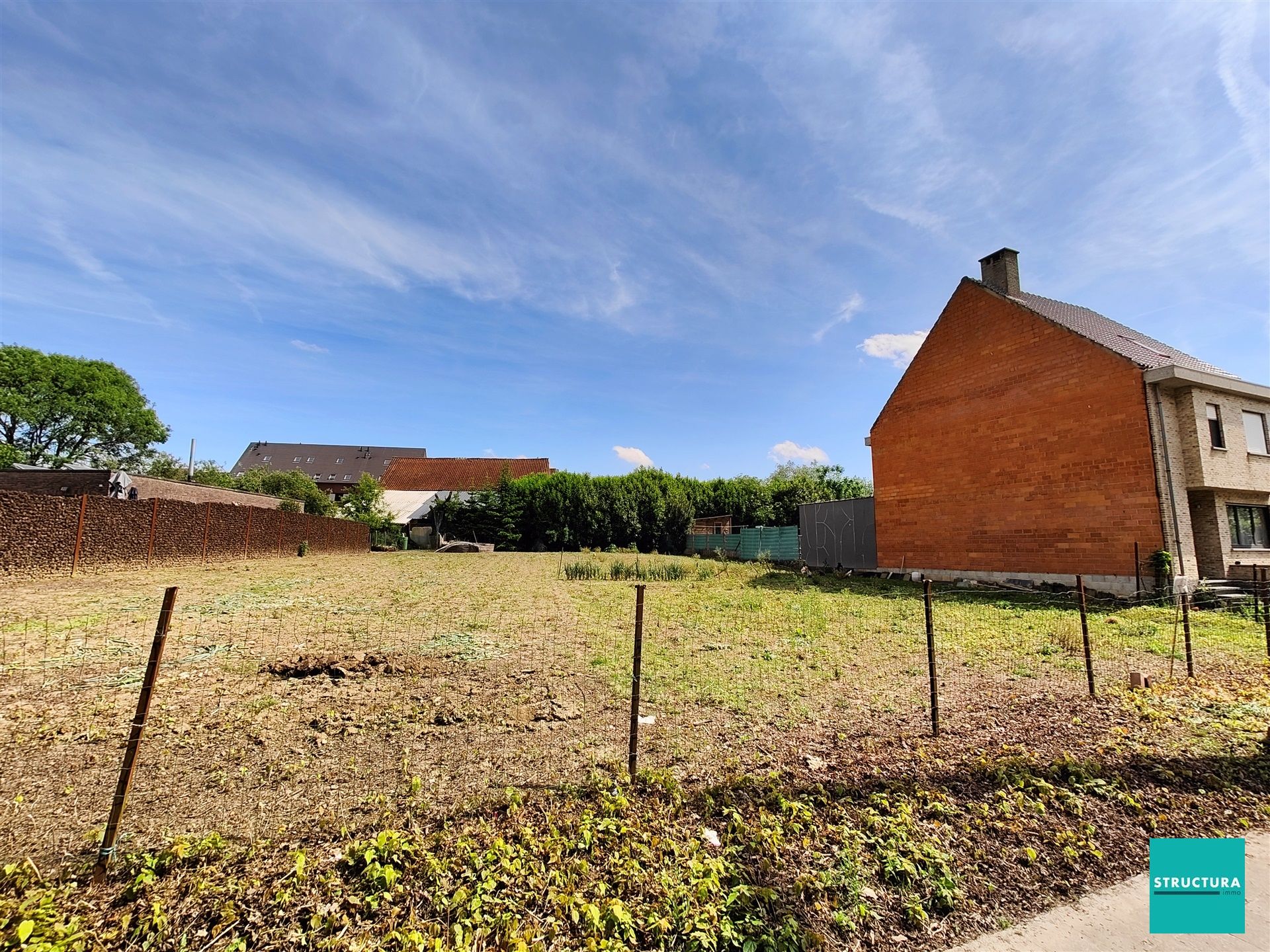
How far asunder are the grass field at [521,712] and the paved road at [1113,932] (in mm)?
321

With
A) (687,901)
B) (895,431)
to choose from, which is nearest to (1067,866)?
(687,901)

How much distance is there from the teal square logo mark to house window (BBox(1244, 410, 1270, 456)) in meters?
17.1

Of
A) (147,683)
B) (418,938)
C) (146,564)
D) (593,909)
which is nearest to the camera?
(418,938)

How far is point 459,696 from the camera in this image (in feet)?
17.4

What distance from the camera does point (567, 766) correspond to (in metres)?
3.91

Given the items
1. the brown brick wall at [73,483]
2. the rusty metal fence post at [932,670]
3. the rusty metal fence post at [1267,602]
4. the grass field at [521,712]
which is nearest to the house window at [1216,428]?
the rusty metal fence post at [1267,602]

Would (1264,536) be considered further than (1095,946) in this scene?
Yes

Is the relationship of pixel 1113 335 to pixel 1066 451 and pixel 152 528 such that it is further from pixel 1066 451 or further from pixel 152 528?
pixel 152 528

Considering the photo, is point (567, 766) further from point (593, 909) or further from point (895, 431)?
point (895, 431)

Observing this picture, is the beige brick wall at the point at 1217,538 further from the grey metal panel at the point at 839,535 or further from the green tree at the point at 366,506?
the green tree at the point at 366,506

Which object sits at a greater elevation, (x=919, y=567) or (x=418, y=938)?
(x=919, y=567)

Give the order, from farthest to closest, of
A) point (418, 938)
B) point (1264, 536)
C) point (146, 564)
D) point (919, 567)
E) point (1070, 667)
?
1. point (919, 567)
2. point (146, 564)
3. point (1264, 536)
4. point (1070, 667)
5. point (418, 938)

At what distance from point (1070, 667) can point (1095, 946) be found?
230 inches

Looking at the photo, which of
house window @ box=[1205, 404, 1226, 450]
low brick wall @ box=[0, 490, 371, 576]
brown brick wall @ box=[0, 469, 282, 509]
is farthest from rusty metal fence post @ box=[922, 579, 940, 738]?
brown brick wall @ box=[0, 469, 282, 509]
